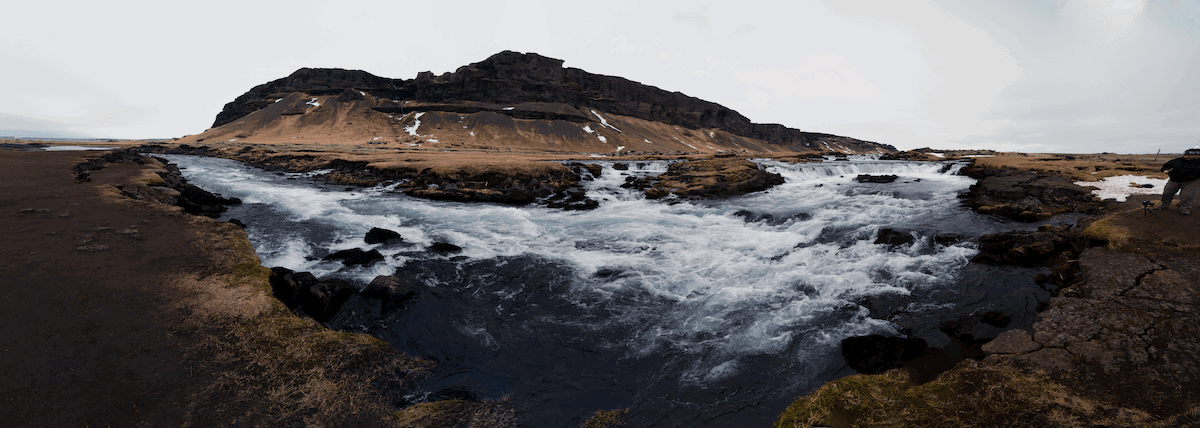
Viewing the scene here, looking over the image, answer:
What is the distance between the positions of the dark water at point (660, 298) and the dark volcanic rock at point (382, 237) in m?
0.80

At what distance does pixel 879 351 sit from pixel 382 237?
1995cm

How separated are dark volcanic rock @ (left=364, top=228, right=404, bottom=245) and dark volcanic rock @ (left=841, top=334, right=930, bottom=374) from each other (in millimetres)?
18872

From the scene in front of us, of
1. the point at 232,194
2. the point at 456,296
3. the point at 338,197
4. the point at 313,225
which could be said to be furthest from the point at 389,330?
the point at 232,194

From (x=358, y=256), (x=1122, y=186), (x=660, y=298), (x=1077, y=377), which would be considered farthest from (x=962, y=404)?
(x=1122, y=186)

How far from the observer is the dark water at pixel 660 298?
8930 mm

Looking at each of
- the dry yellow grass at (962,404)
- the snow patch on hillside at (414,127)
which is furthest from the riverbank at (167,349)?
the snow patch on hillside at (414,127)

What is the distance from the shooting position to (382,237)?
19.4 m

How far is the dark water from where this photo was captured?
8930 mm

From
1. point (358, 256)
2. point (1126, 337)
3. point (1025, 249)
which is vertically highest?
point (1025, 249)

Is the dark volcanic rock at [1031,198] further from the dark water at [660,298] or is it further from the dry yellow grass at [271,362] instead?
the dry yellow grass at [271,362]

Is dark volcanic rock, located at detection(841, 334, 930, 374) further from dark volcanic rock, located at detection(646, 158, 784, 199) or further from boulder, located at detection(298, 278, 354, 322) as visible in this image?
dark volcanic rock, located at detection(646, 158, 784, 199)

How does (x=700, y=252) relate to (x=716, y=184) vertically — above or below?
below

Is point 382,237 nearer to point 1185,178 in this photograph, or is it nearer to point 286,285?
point 286,285

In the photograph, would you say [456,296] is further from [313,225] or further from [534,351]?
[313,225]
